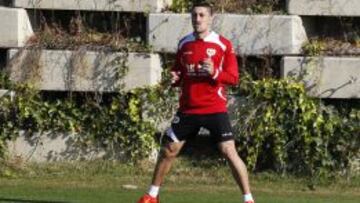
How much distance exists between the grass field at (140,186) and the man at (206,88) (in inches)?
41.2

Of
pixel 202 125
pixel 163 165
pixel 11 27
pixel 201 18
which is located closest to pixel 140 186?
pixel 163 165

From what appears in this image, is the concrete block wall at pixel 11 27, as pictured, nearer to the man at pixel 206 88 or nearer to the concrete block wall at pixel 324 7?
the concrete block wall at pixel 324 7

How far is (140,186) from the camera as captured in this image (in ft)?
36.3

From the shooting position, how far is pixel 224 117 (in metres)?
9.12

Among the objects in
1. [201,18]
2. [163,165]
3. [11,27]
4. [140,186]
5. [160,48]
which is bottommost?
[140,186]

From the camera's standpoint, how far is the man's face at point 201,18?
29.2 feet

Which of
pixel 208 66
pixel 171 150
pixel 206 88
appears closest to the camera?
pixel 208 66

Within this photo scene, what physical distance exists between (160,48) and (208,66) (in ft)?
9.90

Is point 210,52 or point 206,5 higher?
point 206,5

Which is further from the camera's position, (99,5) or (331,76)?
(99,5)

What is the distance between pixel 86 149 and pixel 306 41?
2.95 m

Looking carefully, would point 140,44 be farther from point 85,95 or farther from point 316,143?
point 316,143

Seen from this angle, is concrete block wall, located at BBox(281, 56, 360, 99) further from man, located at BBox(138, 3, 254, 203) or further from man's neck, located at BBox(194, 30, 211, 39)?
man's neck, located at BBox(194, 30, 211, 39)

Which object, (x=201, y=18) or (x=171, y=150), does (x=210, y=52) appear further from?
(x=171, y=150)
